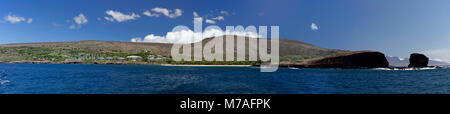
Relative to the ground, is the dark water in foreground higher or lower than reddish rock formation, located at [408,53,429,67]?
lower

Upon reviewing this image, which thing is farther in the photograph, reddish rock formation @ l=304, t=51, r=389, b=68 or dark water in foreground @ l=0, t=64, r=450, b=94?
reddish rock formation @ l=304, t=51, r=389, b=68

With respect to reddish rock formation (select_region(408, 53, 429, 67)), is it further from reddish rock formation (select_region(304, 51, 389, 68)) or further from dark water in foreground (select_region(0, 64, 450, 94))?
dark water in foreground (select_region(0, 64, 450, 94))

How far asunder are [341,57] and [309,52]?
8057 cm

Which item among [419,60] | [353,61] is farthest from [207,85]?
[419,60]

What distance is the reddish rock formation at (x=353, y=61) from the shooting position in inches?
3967

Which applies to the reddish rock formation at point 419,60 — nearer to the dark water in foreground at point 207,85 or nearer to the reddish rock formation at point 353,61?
the reddish rock formation at point 353,61

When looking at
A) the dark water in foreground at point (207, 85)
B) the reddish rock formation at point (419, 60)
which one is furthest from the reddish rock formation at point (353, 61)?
the dark water in foreground at point (207, 85)

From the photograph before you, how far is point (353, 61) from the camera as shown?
10181cm

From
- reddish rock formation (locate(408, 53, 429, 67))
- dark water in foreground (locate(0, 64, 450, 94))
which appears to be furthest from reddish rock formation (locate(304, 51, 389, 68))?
dark water in foreground (locate(0, 64, 450, 94))

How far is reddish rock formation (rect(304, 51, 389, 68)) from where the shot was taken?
331 feet

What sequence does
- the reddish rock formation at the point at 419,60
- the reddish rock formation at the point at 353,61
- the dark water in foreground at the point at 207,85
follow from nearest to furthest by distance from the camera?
1. the dark water in foreground at the point at 207,85
2. the reddish rock formation at the point at 353,61
3. the reddish rock formation at the point at 419,60

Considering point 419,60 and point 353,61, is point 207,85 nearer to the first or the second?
point 353,61
